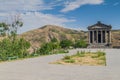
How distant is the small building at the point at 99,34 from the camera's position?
315 ft

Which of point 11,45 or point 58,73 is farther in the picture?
point 11,45

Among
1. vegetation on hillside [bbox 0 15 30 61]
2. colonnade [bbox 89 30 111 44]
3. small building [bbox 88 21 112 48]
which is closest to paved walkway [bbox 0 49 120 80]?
vegetation on hillside [bbox 0 15 30 61]

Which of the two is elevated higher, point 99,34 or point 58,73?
point 99,34

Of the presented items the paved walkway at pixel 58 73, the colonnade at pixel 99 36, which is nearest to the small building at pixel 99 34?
the colonnade at pixel 99 36

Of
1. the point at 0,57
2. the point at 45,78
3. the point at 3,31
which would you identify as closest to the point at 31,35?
the point at 3,31

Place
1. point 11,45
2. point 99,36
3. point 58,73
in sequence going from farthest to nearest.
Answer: point 99,36, point 11,45, point 58,73

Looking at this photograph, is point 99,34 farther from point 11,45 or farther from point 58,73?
point 58,73

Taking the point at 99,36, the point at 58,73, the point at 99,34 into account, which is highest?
the point at 99,34

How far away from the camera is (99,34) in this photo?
100 m

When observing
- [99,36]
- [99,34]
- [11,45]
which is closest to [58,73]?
[11,45]

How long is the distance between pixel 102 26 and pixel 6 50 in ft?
219

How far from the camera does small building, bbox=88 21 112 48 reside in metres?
95.9

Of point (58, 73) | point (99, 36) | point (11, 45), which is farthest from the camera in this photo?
point (99, 36)

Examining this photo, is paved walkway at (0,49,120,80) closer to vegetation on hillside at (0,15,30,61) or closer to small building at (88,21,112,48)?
vegetation on hillside at (0,15,30,61)
